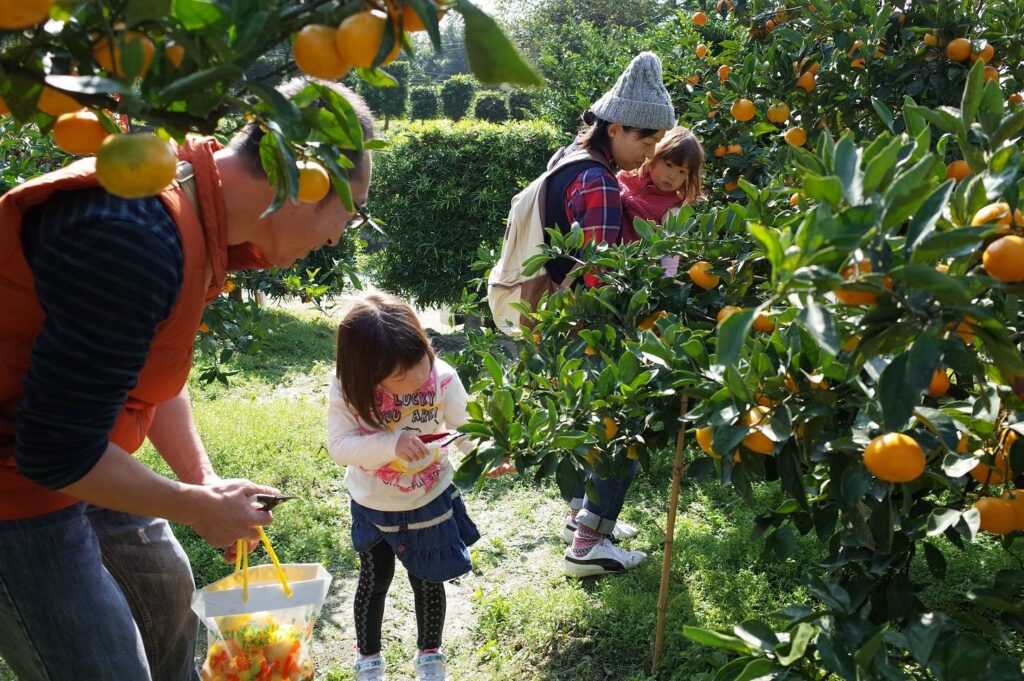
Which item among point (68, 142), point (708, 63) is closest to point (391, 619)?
point (68, 142)

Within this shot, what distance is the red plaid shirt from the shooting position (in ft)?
8.44

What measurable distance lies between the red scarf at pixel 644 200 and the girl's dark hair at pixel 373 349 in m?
0.93

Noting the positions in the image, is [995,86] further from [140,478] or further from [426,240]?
[426,240]

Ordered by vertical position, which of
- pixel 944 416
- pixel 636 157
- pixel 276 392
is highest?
pixel 636 157

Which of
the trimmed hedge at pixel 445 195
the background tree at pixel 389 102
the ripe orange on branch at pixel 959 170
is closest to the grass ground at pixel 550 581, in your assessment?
the ripe orange on branch at pixel 959 170

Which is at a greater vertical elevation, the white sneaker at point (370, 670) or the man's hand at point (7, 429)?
the man's hand at point (7, 429)

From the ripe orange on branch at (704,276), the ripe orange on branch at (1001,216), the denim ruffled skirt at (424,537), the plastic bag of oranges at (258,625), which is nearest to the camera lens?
the ripe orange on branch at (1001,216)

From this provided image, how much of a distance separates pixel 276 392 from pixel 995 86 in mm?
5462

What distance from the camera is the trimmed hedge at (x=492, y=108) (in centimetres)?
2320

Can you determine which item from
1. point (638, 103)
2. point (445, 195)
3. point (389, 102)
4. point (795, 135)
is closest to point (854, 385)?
point (638, 103)

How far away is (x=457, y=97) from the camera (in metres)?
27.7

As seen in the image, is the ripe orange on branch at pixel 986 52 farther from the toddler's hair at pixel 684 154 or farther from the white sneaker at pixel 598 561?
the white sneaker at pixel 598 561

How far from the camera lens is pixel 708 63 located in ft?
13.2

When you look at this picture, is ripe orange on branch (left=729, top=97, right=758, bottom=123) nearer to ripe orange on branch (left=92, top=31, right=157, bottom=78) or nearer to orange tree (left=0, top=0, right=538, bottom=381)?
orange tree (left=0, top=0, right=538, bottom=381)
